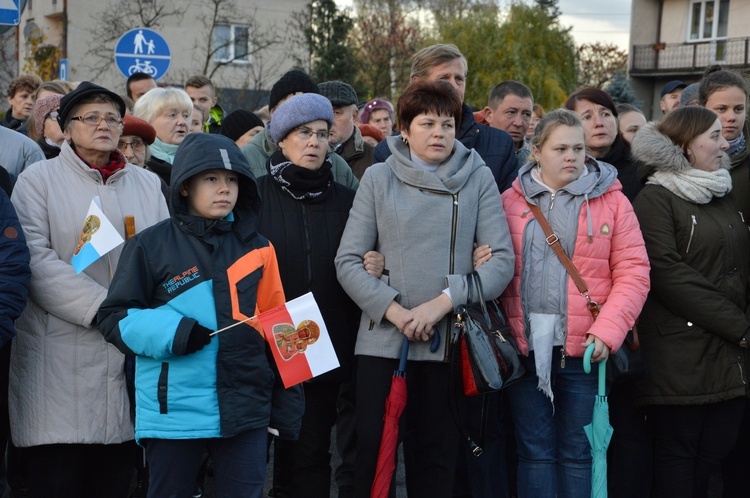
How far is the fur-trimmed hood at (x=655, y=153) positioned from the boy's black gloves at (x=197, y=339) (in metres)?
2.70

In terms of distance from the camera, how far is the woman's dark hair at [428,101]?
4641mm

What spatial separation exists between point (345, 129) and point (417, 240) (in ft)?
7.37

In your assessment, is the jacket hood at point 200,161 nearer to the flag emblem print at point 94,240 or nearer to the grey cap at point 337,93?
the flag emblem print at point 94,240

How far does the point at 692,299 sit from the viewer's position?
15.7 ft

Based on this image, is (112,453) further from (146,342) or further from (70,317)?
(146,342)

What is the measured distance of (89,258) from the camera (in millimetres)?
4129

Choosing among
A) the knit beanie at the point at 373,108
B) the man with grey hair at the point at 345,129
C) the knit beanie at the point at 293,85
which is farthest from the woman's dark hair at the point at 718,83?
the knit beanie at the point at 373,108

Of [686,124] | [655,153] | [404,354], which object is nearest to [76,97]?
[404,354]

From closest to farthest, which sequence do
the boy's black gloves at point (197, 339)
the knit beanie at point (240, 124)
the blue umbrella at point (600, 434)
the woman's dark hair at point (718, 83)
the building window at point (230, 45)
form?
the boy's black gloves at point (197, 339)
the blue umbrella at point (600, 434)
the woman's dark hair at point (718, 83)
the knit beanie at point (240, 124)
the building window at point (230, 45)

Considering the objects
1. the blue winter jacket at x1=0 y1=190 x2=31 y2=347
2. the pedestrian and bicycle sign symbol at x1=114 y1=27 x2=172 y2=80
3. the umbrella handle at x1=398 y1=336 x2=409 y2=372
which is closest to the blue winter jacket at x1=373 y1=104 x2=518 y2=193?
the umbrella handle at x1=398 y1=336 x2=409 y2=372

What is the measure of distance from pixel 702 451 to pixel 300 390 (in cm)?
231

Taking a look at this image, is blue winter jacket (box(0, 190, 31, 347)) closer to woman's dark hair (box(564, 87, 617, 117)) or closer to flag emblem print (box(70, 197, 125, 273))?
flag emblem print (box(70, 197, 125, 273))

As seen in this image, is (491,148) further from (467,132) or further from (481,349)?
(481,349)

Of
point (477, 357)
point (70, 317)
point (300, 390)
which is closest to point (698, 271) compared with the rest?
point (477, 357)
